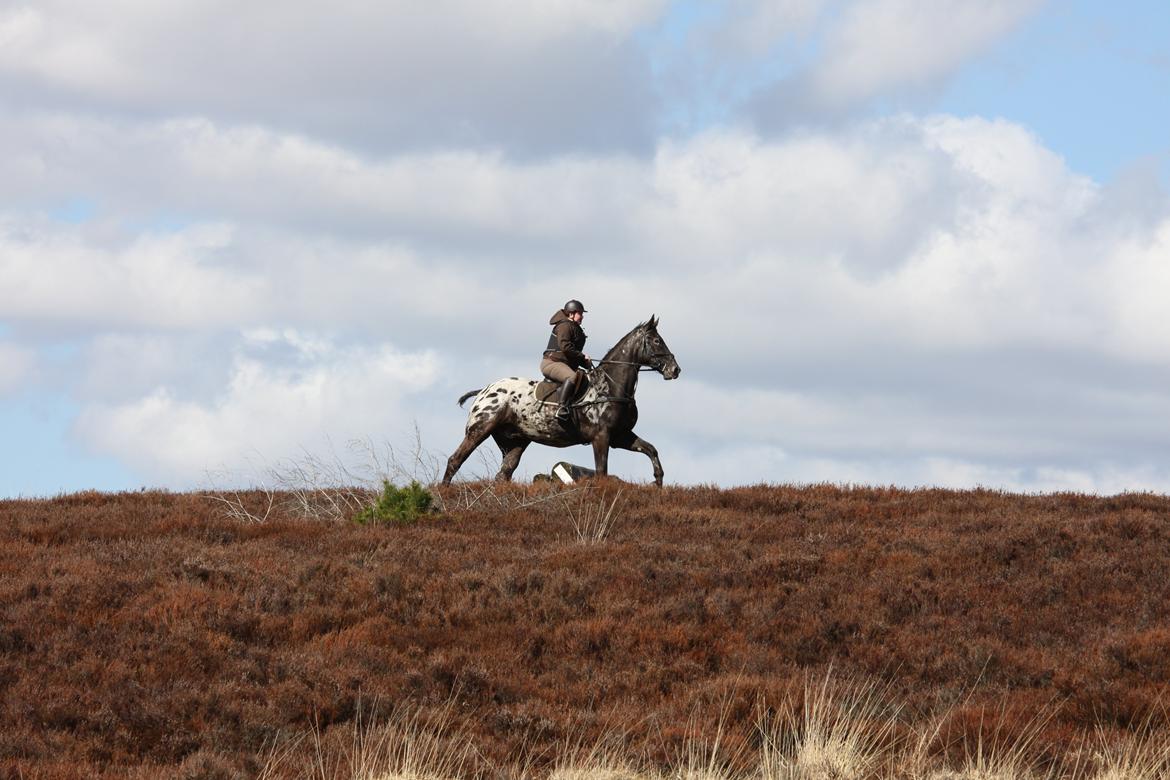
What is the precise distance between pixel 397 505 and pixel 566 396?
4061 mm

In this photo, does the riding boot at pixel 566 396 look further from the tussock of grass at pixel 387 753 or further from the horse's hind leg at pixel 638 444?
the tussock of grass at pixel 387 753

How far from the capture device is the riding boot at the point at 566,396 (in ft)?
71.8

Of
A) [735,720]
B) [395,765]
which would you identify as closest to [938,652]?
[735,720]

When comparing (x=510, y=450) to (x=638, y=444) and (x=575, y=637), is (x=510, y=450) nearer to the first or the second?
(x=638, y=444)

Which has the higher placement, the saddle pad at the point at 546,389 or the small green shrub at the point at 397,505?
the saddle pad at the point at 546,389

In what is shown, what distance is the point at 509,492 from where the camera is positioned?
20844mm

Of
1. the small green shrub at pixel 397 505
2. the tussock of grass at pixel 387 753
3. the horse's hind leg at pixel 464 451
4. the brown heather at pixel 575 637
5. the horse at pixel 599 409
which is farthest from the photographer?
the horse's hind leg at pixel 464 451

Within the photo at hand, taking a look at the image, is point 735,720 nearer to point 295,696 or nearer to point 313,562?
point 295,696

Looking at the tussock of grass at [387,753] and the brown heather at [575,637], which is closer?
the tussock of grass at [387,753]

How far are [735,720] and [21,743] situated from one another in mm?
6025

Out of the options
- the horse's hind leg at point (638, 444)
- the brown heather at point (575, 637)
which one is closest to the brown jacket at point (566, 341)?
the horse's hind leg at point (638, 444)

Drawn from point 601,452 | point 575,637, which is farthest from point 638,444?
point 575,637

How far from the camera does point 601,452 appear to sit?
21953 mm

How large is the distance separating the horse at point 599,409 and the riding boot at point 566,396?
0.29 ft
